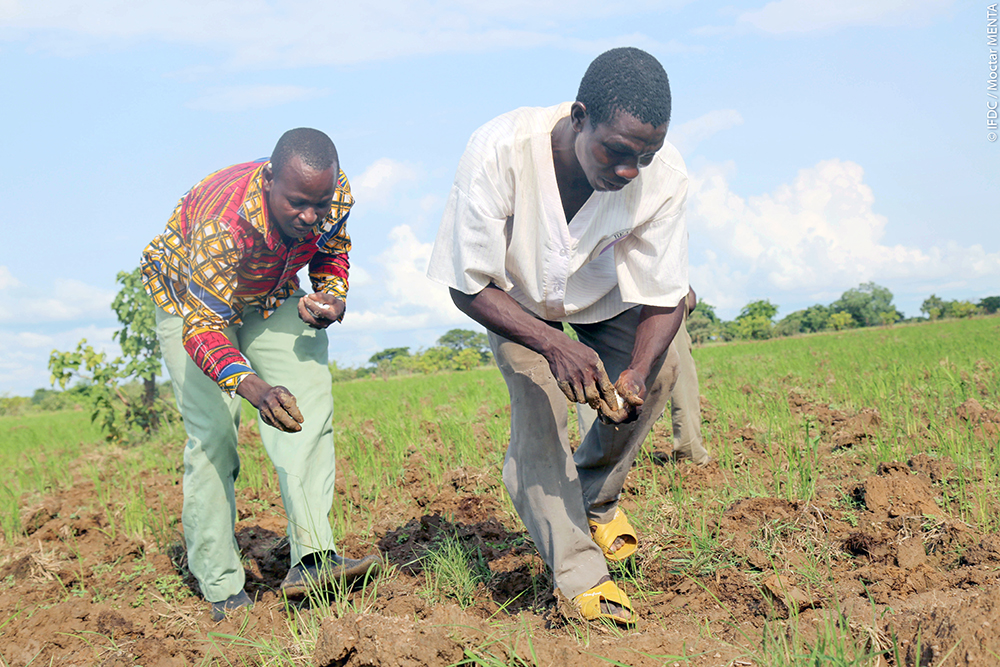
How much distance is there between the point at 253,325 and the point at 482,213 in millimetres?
1262

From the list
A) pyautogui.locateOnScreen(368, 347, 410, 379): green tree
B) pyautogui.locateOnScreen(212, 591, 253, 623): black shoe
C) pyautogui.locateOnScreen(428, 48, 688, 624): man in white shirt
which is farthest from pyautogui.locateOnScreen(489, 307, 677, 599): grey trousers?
pyautogui.locateOnScreen(368, 347, 410, 379): green tree

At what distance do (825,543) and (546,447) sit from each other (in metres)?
1.00

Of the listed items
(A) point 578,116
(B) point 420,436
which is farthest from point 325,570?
(B) point 420,436

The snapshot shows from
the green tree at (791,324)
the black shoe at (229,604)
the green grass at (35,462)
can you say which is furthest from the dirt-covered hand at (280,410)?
the green tree at (791,324)

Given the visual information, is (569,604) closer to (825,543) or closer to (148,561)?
(825,543)

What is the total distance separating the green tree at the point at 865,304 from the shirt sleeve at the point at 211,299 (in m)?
51.1

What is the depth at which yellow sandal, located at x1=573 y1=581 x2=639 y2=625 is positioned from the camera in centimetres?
211

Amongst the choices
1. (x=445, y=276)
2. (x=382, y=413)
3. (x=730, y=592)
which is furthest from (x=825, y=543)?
(x=382, y=413)

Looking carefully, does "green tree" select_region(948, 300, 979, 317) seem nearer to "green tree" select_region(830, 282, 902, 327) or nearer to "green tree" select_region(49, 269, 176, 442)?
"green tree" select_region(830, 282, 902, 327)

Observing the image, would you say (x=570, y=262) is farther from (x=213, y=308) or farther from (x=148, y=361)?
(x=148, y=361)

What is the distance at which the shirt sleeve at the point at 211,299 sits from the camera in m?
2.64

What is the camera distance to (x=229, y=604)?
9.46 ft

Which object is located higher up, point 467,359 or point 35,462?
point 35,462

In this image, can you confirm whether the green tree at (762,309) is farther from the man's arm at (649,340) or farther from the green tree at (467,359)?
the man's arm at (649,340)
